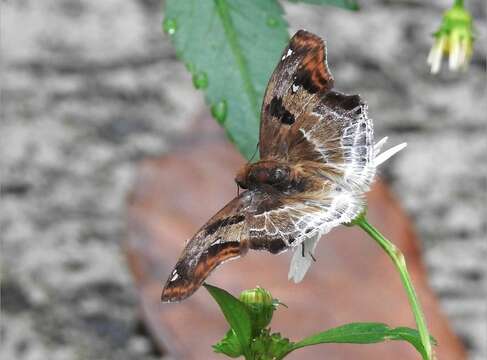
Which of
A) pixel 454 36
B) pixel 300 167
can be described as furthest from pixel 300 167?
pixel 454 36

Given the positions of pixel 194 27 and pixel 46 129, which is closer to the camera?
pixel 194 27

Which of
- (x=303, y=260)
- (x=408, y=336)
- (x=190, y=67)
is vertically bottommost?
(x=408, y=336)

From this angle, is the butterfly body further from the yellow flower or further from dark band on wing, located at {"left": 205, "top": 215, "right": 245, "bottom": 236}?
the yellow flower

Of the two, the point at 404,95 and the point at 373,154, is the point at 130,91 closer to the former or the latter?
the point at 404,95

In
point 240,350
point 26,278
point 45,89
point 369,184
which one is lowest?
point 240,350

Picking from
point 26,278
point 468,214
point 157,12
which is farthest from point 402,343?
point 157,12

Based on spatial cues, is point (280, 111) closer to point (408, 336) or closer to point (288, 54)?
point (288, 54)
